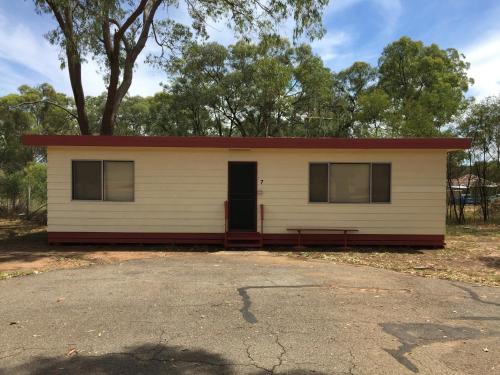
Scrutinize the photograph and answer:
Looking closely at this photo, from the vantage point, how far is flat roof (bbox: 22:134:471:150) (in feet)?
37.1

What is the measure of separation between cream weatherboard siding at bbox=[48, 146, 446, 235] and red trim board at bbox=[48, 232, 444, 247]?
0.13m

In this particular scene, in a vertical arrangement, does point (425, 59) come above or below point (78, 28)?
above

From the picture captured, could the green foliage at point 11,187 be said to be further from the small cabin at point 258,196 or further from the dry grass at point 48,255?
the small cabin at point 258,196

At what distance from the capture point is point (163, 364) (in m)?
4.20

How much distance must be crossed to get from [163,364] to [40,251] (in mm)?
7775

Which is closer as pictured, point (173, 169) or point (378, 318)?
point (378, 318)

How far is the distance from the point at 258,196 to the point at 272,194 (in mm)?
356

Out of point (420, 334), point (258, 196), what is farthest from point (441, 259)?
point (420, 334)

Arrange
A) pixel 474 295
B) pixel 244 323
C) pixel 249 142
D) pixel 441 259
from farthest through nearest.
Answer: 1. pixel 249 142
2. pixel 441 259
3. pixel 474 295
4. pixel 244 323

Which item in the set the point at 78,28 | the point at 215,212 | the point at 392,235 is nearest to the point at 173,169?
the point at 215,212

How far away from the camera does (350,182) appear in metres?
11.9

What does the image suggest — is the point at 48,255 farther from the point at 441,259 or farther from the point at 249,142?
the point at 441,259

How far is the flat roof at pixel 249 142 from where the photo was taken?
37.1 feet

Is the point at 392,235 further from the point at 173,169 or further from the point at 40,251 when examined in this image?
the point at 40,251
